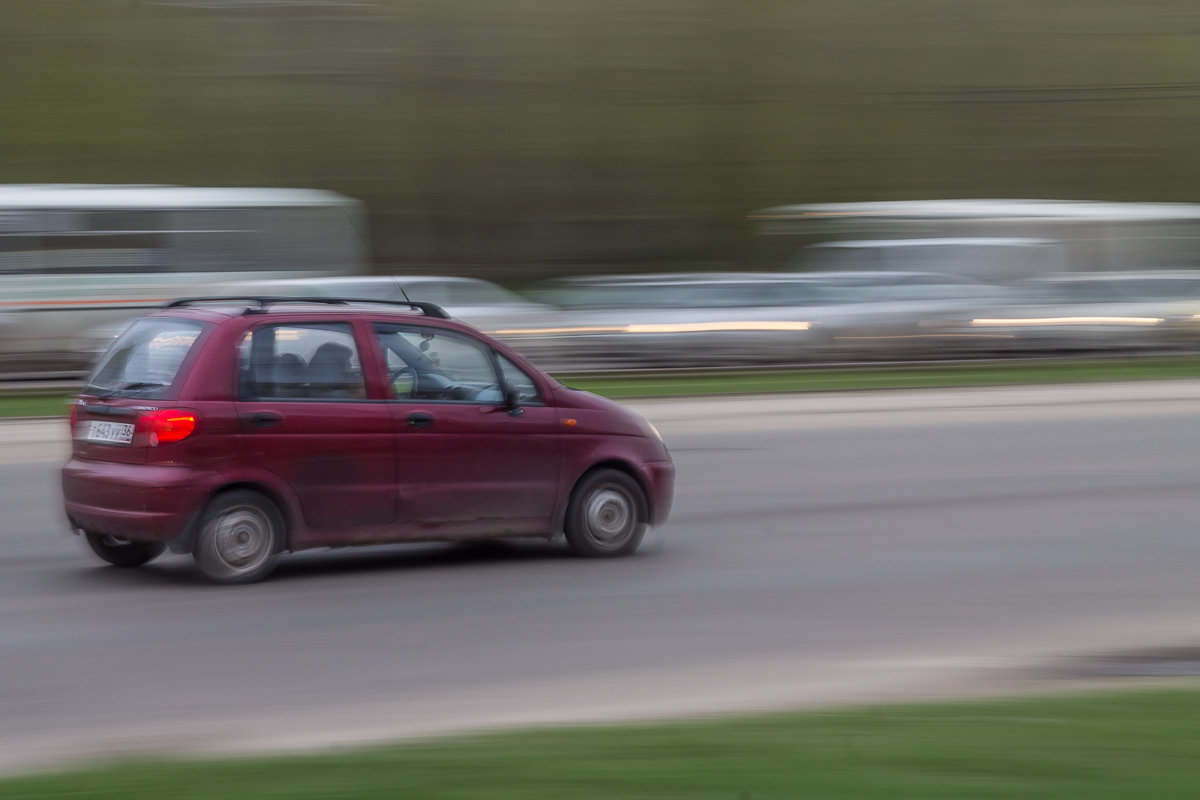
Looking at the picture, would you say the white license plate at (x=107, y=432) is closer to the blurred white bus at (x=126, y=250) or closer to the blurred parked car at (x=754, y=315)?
the blurred parked car at (x=754, y=315)

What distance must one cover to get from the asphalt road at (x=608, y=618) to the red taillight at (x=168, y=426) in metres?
0.80

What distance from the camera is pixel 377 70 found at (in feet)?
148

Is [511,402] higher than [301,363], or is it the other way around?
[301,363]

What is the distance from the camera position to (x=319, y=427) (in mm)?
8328

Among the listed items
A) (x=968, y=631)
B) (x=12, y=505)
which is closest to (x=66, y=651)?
(x=968, y=631)

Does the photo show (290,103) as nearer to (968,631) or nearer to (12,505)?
(12,505)

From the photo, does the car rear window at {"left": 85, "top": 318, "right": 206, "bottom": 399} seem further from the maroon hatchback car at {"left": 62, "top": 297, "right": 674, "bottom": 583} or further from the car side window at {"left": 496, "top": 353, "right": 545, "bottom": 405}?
the car side window at {"left": 496, "top": 353, "right": 545, "bottom": 405}

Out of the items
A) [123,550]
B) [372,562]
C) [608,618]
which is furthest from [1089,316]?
[123,550]

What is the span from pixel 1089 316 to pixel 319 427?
889 inches

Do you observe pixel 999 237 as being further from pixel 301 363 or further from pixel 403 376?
pixel 301 363

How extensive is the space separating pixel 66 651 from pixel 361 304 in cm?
282

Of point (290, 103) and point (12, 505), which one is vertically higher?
point (290, 103)

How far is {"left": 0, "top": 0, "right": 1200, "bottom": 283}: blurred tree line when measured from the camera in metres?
44.0

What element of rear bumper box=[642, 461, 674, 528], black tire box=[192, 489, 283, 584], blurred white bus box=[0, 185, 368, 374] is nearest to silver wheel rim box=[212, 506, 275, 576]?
black tire box=[192, 489, 283, 584]
